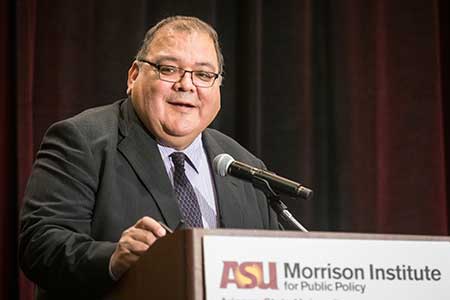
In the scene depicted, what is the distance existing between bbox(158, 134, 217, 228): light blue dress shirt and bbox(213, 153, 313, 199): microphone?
282 mm

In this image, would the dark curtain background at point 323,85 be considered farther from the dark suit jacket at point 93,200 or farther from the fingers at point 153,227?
the fingers at point 153,227

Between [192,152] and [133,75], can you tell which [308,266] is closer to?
[192,152]

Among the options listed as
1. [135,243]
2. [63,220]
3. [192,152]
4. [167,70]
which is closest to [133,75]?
[167,70]

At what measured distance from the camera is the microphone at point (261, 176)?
2076 mm

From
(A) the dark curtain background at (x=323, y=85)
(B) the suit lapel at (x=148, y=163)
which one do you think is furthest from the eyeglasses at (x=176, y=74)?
(A) the dark curtain background at (x=323, y=85)

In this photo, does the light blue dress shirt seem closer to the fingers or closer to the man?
the man

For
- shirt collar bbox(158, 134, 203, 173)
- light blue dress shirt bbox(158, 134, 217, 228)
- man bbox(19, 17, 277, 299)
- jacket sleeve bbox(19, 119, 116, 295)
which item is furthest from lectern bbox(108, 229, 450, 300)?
shirt collar bbox(158, 134, 203, 173)

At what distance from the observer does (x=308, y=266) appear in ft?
5.44

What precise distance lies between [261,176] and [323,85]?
68.1 inches

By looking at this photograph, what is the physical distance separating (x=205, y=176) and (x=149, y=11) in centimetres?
117

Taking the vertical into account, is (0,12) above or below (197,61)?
above

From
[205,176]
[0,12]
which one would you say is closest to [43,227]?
[205,176]

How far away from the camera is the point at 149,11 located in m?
3.55

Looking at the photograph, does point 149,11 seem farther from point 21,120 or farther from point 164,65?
point 164,65
